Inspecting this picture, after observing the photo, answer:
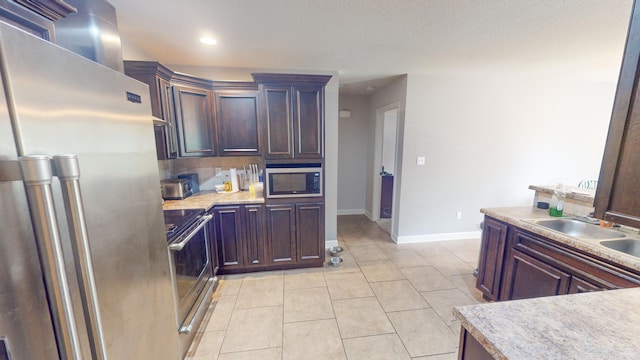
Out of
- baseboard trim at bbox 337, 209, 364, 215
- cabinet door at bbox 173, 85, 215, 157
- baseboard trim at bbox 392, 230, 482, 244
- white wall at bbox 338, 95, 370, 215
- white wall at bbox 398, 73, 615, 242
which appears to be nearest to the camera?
cabinet door at bbox 173, 85, 215, 157

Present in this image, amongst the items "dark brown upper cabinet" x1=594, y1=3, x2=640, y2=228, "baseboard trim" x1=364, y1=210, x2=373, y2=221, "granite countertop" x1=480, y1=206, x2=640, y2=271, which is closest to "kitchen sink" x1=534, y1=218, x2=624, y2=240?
"granite countertop" x1=480, y1=206, x2=640, y2=271

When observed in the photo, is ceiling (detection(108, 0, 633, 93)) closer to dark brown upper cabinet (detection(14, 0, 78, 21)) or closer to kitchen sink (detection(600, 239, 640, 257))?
dark brown upper cabinet (detection(14, 0, 78, 21))

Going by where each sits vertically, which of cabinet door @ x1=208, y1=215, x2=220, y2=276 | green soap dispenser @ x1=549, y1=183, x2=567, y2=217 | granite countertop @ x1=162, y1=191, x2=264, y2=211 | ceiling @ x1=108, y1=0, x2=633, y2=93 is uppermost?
ceiling @ x1=108, y1=0, x2=633, y2=93

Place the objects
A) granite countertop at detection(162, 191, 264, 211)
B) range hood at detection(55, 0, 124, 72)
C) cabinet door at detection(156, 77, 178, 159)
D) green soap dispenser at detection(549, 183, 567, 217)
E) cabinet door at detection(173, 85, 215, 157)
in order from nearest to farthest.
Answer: range hood at detection(55, 0, 124, 72)
green soap dispenser at detection(549, 183, 567, 217)
cabinet door at detection(156, 77, 178, 159)
granite countertop at detection(162, 191, 264, 211)
cabinet door at detection(173, 85, 215, 157)

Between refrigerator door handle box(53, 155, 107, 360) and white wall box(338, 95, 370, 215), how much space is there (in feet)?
14.2

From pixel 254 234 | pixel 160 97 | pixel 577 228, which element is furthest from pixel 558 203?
pixel 160 97

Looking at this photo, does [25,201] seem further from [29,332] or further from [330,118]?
[330,118]

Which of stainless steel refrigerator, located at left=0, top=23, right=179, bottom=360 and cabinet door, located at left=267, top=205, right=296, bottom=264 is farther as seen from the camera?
cabinet door, located at left=267, top=205, right=296, bottom=264

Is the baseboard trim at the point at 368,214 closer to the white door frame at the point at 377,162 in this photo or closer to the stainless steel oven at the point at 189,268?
the white door frame at the point at 377,162

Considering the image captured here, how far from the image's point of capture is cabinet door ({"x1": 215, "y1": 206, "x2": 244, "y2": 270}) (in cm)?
260

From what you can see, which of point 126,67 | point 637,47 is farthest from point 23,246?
point 126,67

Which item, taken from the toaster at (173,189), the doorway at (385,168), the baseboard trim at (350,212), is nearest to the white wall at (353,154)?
the baseboard trim at (350,212)

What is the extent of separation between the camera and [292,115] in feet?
8.55

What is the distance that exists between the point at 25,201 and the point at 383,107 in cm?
414
